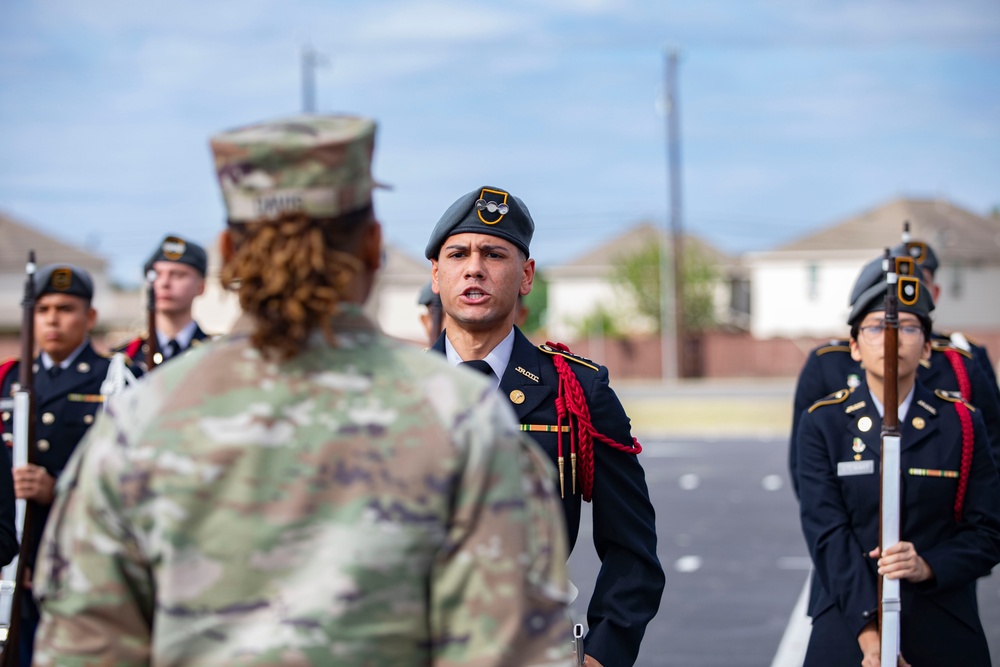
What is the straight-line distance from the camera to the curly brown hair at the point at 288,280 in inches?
81.9

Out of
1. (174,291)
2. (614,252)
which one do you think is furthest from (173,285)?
(614,252)

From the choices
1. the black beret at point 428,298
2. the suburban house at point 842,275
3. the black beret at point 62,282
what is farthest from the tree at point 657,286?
the black beret at point 62,282

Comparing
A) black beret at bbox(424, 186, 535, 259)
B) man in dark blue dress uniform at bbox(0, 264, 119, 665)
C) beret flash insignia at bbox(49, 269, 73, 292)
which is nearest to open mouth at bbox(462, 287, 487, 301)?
black beret at bbox(424, 186, 535, 259)

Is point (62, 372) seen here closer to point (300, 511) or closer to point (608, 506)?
point (608, 506)

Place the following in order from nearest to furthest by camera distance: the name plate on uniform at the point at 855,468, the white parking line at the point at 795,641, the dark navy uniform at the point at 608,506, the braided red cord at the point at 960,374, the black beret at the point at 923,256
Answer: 1. the dark navy uniform at the point at 608,506
2. the name plate on uniform at the point at 855,468
3. the braided red cord at the point at 960,374
4. the black beret at the point at 923,256
5. the white parking line at the point at 795,641

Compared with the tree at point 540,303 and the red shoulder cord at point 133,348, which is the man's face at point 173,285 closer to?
the red shoulder cord at point 133,348

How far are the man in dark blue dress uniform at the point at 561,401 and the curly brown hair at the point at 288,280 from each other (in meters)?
1.48

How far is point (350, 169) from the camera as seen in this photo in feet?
7.12

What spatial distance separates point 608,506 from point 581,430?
0.74 ft

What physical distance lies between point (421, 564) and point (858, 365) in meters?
4.38

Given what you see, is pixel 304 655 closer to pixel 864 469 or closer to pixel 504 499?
pixel 504 499

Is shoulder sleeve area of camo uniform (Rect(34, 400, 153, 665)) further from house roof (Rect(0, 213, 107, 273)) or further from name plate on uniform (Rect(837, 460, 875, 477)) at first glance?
house roof (Rect(0, 213, 107, 273))

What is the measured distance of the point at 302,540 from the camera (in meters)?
2.04

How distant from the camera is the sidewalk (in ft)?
83.7
